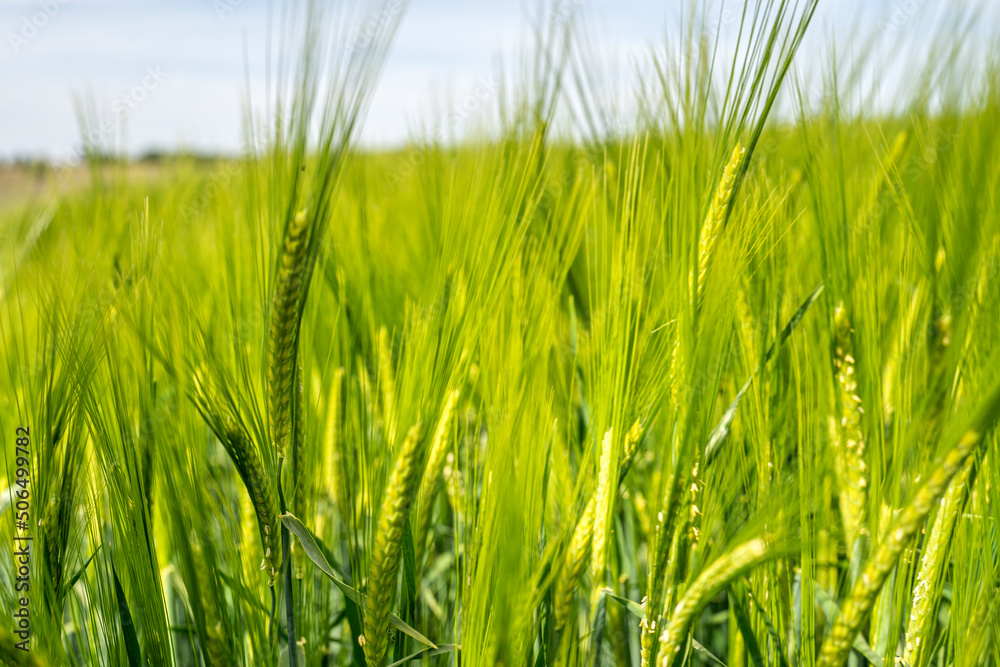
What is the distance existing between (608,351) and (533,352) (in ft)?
0.25

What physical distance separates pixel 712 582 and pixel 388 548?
274mm

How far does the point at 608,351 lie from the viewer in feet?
2.11

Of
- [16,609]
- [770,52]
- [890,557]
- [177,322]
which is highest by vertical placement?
[770,52]

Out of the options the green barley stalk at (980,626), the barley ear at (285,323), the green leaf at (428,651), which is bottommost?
the green leaf at (428,651)

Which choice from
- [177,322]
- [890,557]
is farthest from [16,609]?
[890,557]

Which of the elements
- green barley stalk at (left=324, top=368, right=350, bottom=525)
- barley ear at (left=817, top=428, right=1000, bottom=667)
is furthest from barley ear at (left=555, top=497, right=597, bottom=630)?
green barley stalk at (left=324, top=368, right=350, bottom=525)

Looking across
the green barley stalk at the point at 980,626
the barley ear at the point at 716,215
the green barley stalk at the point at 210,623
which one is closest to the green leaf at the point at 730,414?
the barley ear at the point at 716,215

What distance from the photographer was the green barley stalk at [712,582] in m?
0.44

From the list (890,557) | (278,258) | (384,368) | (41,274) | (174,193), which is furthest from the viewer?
(174,193)

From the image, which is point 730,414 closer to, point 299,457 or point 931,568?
point 931,568

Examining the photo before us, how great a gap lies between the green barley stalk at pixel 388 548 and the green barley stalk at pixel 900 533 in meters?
0.34

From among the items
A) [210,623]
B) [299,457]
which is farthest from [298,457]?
[210,623]

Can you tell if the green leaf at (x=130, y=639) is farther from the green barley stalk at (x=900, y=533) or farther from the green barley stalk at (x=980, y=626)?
the green barley stalk at (x=980, y=626)

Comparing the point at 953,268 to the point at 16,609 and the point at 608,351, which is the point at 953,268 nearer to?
the point at 608,351
